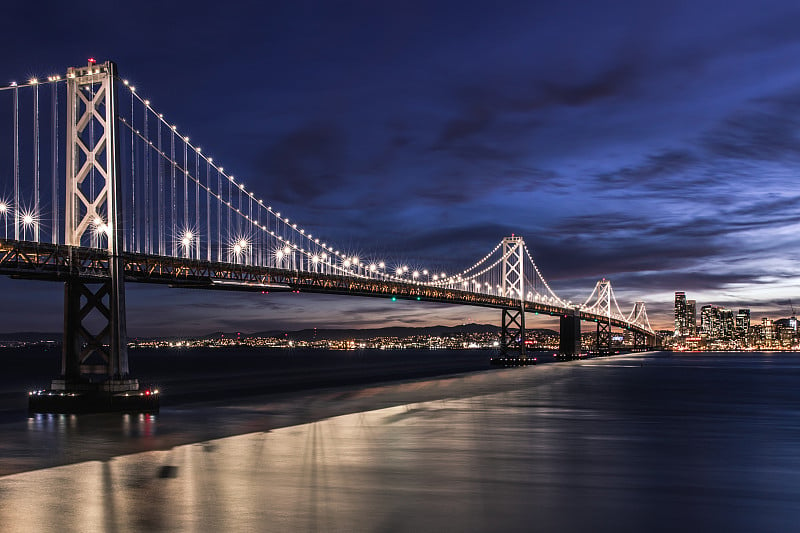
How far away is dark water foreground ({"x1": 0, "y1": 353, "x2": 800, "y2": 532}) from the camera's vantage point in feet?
44.2

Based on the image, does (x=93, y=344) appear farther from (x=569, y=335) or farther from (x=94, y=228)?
(x=569, y=335)

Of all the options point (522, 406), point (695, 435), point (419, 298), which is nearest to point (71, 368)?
point (522, 406)

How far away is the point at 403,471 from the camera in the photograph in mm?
18547

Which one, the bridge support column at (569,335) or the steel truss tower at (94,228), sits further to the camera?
the bridge support column at (569,335)

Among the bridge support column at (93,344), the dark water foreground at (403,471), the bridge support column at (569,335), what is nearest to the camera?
the dark water foreground at (403,471)

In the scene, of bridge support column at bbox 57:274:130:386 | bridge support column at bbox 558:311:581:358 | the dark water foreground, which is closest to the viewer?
the dark water foreground

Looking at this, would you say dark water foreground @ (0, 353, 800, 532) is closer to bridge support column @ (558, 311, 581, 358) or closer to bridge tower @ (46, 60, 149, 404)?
bridge tower @ (46, 60, 149, 404)

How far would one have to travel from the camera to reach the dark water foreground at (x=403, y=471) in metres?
13.5

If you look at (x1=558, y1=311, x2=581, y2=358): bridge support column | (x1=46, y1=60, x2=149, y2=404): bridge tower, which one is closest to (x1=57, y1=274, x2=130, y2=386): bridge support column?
(x1=46, y1=60, x2=149, y2=404): bridge tower

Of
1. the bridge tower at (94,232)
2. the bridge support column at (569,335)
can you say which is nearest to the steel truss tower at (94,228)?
the bridge tower at (94,232)

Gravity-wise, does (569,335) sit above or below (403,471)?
above

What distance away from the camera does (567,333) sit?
146 metres

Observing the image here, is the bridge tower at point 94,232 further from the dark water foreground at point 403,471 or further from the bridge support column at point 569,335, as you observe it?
the bridge support column at point 569,335

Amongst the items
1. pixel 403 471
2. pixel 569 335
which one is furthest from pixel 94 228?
pixel 569 335
